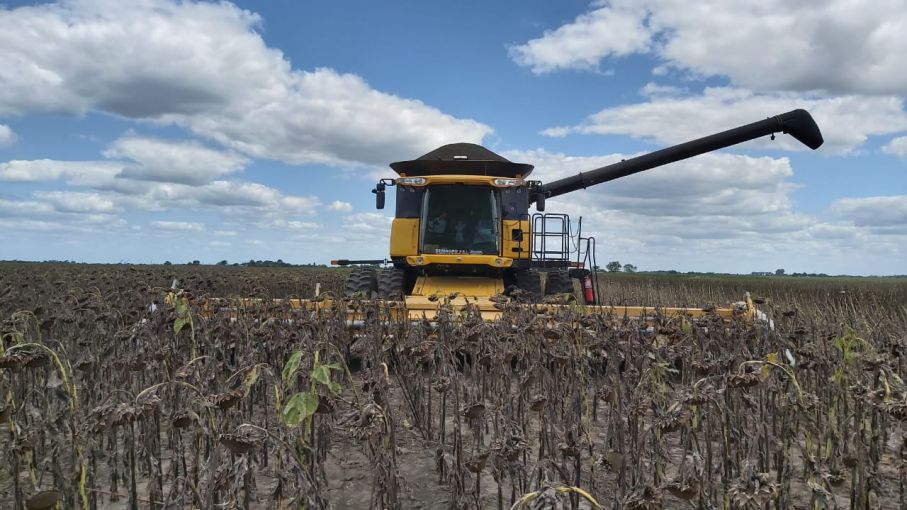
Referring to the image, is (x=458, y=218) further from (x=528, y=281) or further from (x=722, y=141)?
(x=722, y=141)

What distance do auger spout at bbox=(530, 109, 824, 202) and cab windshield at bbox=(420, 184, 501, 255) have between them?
11.6ft

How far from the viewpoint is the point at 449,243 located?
38.0 feet

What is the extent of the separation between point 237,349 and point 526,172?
782 centimetres

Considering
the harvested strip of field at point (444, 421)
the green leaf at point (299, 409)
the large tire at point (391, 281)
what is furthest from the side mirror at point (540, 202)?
the green leaf at point (299, 409)

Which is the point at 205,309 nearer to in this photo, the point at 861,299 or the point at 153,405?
the point at 153,405

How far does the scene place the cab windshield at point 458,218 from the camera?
11539mm

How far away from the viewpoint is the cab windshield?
1154cm

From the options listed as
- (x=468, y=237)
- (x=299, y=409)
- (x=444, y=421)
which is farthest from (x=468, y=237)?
(x=299, y=409)

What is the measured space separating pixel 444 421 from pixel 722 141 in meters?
13.1

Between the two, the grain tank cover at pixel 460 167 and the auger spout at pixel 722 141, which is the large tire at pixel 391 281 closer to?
the grain tank cover at pixel 460 167

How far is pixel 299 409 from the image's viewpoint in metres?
2.36

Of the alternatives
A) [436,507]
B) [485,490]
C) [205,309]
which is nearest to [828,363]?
[485,490]

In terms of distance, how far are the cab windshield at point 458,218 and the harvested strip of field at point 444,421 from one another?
4456 millimetres

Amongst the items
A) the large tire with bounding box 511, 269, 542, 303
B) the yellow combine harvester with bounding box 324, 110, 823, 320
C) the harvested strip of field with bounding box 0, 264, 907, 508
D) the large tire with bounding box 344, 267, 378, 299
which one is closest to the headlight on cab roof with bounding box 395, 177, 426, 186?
the yellow combine harvester with bounding box 324, 110, 823, 320
